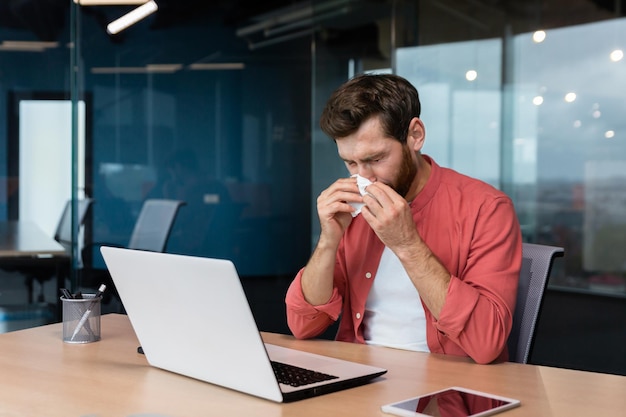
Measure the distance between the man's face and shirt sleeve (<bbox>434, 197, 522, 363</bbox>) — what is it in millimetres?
225

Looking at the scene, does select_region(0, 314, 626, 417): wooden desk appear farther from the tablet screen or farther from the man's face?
the man's face

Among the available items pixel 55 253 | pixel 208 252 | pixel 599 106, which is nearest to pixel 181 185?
pixel 208 252

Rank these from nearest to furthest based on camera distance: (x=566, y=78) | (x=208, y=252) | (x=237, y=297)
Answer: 1. (x=237, y=297)
2. (x=208, y=252)
3. (x=566, y=78)

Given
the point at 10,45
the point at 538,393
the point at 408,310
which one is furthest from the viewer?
the point at 10,45

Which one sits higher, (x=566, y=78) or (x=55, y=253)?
(x=566, y=78)

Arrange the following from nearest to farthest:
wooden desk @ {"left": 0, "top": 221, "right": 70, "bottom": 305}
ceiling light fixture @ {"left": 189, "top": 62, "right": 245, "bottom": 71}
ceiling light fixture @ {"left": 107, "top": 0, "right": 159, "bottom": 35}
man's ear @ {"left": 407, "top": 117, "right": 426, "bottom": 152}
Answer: man's ear @ {"left": 407, "top": 117, "right": 426, "bottom": 152} < wooden desk @ {"left": 0, "top": 221, "right": 70, "bottom": 305} < ceiling light fixture @ {"left": 107, "top": 0, "right": 159, "bottom": 35} < ceiling light fixture @ {"left": 189, "top": 62, "right": 245, "bottom": 71}

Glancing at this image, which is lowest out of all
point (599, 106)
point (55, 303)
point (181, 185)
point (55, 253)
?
point (55, 303)

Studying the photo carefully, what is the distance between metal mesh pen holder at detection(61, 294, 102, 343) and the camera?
2002 mm

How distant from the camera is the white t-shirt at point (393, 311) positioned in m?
2.05

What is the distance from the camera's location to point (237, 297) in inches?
55.6

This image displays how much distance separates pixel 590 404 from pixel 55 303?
334 cm

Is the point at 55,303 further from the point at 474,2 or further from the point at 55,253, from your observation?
the point at 474,2

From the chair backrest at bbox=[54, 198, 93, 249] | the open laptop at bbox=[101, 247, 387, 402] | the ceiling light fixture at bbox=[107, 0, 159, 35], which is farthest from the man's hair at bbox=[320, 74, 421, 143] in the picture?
the ceiling light fixture at bbox=[107, 0, 159, 35]

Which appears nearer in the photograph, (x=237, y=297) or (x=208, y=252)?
(x=237, y=297)
